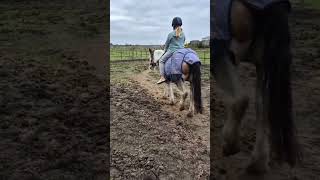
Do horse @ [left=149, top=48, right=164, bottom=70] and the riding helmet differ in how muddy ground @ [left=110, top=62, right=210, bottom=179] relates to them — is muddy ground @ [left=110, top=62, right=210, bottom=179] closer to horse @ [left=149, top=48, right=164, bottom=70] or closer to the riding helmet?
horse @ [left=149, top=48, right=164, bottom=70]

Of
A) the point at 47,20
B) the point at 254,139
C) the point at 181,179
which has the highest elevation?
the point at 47,20

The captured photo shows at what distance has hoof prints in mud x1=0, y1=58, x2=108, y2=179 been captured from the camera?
2701 mm

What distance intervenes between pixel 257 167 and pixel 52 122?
1.37 meters

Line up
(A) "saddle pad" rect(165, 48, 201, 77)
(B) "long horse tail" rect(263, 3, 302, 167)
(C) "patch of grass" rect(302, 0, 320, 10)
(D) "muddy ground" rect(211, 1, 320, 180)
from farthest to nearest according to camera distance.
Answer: (C) "patch of grass" rect(302, 0, 320, 10) → (A) "saddle pad" rect(165, 48, 201, 77) → (D) "muddy ground" rect(211, 1, 320, 180) → (B) "long horse tail" rect(263, 3, 302, 167)

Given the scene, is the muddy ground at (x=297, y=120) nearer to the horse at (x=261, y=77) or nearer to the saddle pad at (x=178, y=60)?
the horse at (x=261, y=77)

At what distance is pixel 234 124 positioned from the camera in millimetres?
2590

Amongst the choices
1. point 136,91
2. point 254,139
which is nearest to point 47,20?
point 136,91

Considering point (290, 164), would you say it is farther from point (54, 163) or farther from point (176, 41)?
point (54, 163)

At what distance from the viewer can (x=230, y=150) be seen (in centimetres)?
260

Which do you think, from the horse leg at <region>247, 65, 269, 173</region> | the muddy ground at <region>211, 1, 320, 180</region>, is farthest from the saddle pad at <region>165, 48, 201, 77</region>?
the horse leg at <region>247, 65, 269, 173</region>

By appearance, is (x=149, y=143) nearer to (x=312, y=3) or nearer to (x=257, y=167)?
(x=257, y=167)

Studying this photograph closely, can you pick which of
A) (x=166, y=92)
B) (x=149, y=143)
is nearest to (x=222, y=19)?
(x=166, y=92)

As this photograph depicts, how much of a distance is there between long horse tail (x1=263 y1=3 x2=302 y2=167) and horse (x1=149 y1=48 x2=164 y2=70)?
663 millimetres

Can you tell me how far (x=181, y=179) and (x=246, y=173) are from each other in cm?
40
